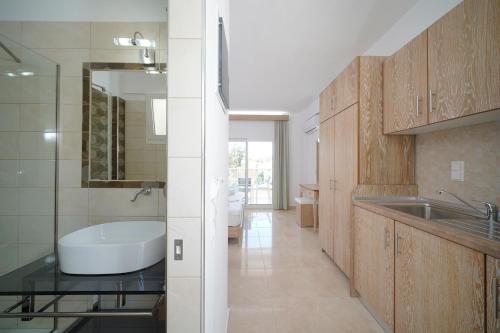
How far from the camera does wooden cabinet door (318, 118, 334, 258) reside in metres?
2.75

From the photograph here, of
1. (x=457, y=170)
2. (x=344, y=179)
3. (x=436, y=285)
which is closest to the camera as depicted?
(x=436, y=285)

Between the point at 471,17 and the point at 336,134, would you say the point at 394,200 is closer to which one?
the point at 336,134

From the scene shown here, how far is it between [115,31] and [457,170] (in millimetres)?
2728

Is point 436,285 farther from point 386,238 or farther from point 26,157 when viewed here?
point 26,157

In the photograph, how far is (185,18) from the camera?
2.79 feet

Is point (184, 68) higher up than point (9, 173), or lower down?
higher up

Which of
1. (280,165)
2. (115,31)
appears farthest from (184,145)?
(280,165)

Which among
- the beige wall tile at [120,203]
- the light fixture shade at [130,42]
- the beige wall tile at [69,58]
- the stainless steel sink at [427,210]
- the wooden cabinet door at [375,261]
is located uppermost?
the light fixture shade at [130,42]

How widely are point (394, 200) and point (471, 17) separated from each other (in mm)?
1416

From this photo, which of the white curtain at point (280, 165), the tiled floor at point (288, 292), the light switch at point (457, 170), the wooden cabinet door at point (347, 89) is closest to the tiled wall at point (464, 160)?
the light switch at point (457, 170)

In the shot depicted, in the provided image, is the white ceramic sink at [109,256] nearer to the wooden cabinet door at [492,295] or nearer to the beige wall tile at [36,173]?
the beige wall tile at [36,173]

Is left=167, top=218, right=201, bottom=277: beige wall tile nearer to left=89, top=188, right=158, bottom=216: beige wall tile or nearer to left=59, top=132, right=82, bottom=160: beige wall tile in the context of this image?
left=89, top=188, right=158, bottom=216: beige wall tile

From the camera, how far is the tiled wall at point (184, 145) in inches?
33.4

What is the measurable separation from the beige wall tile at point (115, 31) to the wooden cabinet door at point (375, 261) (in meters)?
2.18
